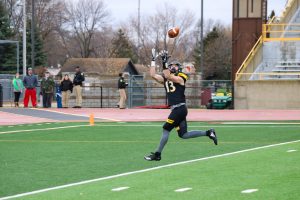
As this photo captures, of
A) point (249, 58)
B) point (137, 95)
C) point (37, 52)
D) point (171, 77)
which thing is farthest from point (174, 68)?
point (37, 52)

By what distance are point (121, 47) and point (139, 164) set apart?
7450 cm

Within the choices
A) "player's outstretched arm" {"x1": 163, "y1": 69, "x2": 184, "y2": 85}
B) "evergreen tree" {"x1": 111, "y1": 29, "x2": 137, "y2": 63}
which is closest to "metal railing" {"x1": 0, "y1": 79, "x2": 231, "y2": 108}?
"player's outstretched arm" {"x1": 163, "y1": 69, "x2": 184, "y2": 85}

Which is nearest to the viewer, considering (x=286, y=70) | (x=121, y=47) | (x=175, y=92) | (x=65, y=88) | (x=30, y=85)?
(x=175, y=92)

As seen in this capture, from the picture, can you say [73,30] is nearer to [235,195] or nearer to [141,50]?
[141,50]

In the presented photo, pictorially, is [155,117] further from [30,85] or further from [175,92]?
[175,92]

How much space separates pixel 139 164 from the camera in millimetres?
12852

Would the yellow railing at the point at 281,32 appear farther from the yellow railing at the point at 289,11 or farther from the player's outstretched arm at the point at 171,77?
the player's outstretched arm at the point at 171,77

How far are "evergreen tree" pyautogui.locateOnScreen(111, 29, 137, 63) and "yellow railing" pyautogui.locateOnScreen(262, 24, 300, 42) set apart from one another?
45729mm

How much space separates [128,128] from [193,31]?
218 feet

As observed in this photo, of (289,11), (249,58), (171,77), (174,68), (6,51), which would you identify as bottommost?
(171,77)

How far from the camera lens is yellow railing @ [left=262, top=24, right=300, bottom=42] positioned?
1458 inches

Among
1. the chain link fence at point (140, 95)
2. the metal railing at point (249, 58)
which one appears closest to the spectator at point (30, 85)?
the chain link fence at point (140, 95)

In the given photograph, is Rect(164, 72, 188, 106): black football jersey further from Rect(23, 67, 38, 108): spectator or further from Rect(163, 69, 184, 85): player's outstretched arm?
Rect(23, 67, 38, 108): spectator

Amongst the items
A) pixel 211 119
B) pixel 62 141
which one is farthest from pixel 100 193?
pixel 211 119
